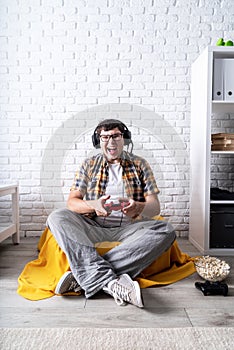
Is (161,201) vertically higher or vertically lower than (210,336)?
higher

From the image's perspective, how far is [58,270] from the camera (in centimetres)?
157

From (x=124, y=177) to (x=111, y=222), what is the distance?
0.85 feet

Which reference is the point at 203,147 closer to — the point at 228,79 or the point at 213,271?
the point at 228,79

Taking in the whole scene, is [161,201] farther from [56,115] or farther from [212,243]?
[56,115]

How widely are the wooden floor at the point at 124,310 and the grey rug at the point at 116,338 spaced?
0.05 metres

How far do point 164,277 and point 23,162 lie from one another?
141 centimetres

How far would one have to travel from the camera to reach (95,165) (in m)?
1.44

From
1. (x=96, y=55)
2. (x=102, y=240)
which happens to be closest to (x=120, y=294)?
(x=102, y=240)

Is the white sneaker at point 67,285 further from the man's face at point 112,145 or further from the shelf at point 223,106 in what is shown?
the shelf at point 223,106

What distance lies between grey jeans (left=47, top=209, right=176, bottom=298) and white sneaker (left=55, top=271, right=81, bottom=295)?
29 millimetres

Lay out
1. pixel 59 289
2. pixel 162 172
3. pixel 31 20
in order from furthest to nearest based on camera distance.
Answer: pixel 31 20, pixel 162 172, pixel 59 289

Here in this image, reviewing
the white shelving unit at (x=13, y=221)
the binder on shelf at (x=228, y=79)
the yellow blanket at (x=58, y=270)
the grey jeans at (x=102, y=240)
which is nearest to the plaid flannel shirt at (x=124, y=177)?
the grey jeans at (x=102, y=240)

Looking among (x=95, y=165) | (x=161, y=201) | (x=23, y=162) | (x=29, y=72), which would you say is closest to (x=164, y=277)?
(x=161, y=201)

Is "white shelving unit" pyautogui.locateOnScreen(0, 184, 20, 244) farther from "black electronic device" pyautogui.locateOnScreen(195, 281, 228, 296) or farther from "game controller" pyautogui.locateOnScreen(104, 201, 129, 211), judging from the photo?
"black electronic device" pyautogui.locateOnScreen(195, 281, 228, 296)
